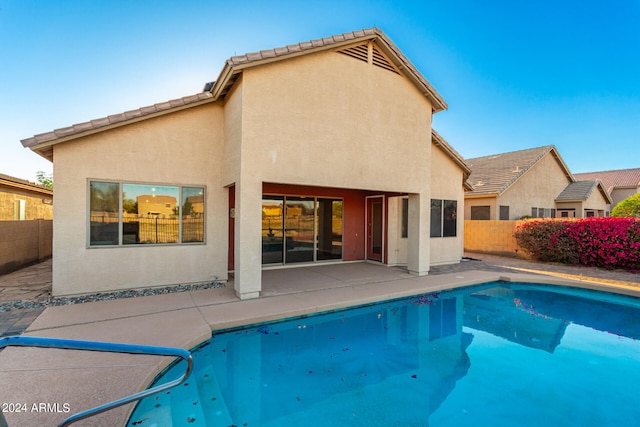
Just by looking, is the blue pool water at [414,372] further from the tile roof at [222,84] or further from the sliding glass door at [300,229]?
the tile roof at [222,84]

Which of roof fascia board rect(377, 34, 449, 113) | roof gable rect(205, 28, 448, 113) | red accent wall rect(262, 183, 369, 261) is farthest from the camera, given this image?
red accent wall rect(262, 183, 369, 261)

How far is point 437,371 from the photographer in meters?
5.25

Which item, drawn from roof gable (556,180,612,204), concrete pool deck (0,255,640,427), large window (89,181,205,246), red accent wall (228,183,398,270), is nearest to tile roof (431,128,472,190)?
red accent wall (228,183,398,270)

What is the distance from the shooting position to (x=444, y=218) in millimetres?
13766

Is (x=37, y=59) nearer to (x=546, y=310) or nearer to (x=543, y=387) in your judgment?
(x=543, y=387)

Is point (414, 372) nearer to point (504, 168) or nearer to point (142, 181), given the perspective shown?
point (142, 181)

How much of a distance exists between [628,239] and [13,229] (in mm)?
24366

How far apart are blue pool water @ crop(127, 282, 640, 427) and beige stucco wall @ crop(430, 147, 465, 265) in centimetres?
545

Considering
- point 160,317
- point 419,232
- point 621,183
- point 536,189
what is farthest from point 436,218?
point 621,183

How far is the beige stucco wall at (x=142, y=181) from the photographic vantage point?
7.50m

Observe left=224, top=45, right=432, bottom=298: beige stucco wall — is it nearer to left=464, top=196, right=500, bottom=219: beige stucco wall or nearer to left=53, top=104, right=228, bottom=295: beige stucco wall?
left=53, top=104, right=228, bottom=295: beige stucco wall

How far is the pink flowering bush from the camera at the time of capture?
40.9ft

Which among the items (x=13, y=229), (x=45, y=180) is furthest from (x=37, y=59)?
(x=45, y=180)

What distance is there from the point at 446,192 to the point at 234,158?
984cm
